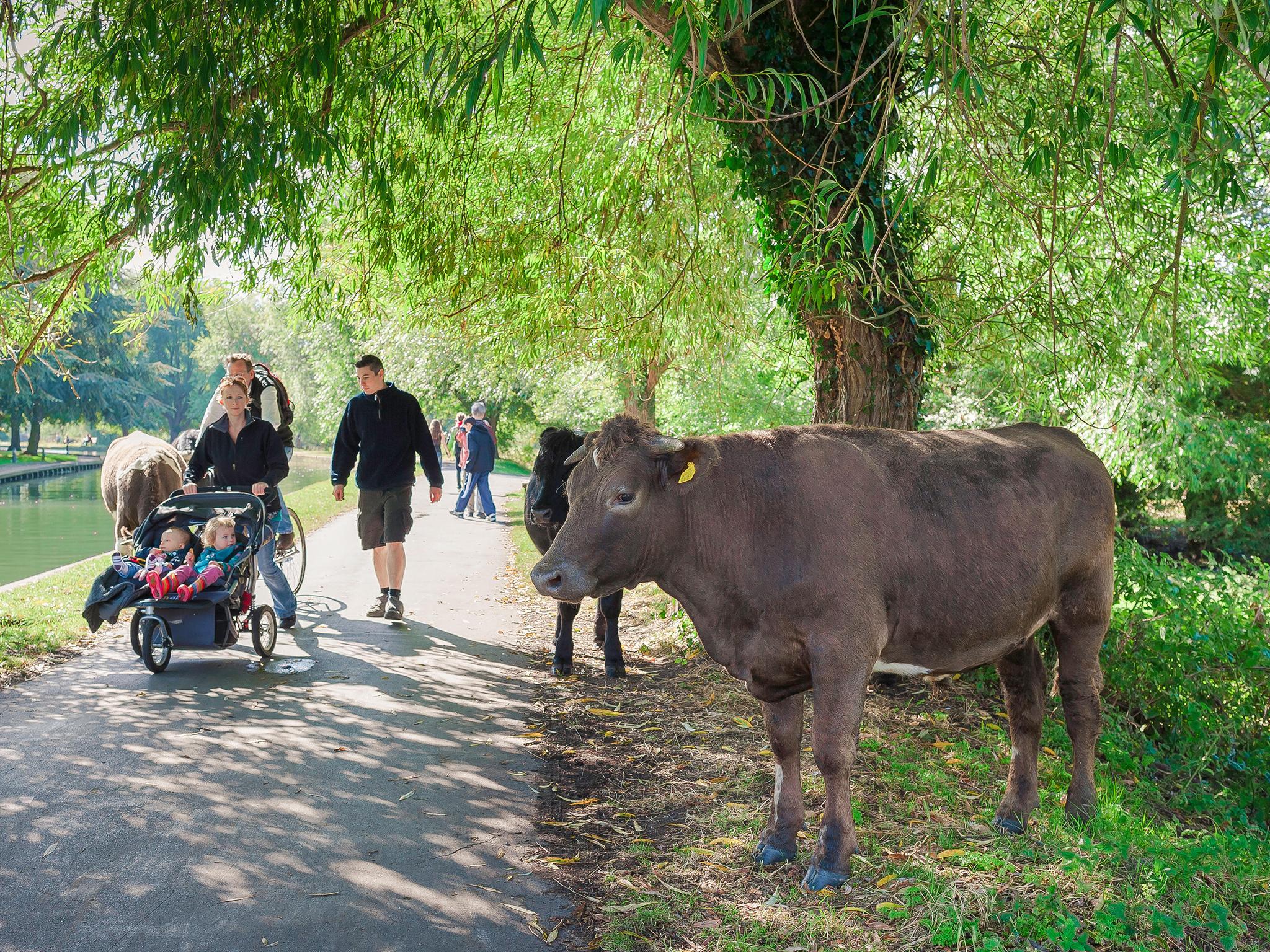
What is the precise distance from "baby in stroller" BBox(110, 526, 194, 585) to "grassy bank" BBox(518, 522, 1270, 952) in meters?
2.93

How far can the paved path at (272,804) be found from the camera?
3.71 metres

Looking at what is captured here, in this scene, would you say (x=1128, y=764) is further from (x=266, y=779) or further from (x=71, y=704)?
(x=71, y=704)

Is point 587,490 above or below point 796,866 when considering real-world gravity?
above

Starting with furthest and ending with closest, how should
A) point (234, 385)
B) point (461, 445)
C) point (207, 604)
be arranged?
1. point (461, 445)
2. point (234, 385)
3. point (207, 604)

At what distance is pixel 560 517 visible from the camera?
7812mm

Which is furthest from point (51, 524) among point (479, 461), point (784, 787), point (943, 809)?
point (943, 809)

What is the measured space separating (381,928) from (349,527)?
47.6 ft

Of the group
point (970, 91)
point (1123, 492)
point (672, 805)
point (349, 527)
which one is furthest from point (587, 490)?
point (1123, 492)

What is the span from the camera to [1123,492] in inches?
851

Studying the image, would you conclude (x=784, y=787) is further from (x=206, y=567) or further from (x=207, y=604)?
(x=206, y=567)

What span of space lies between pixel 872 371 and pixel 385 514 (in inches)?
186

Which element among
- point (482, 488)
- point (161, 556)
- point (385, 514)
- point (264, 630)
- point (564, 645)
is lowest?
point (564, 645)

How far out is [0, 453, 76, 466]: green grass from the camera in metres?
40.2

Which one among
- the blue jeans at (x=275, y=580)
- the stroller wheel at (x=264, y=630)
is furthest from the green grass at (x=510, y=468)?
the stroller wheel at (x=264, y=630)
